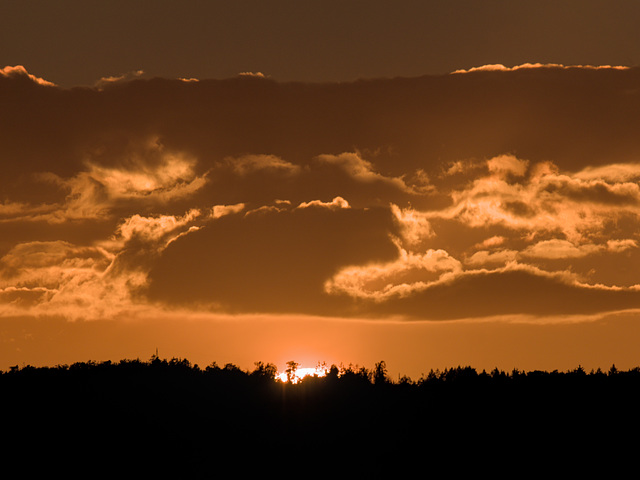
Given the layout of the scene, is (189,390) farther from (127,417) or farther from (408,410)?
(408,410)

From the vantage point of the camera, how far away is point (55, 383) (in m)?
84.2

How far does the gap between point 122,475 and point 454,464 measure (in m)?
26.6

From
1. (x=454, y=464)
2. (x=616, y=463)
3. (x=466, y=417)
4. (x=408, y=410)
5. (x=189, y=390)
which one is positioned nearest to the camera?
(x=616, y=463)

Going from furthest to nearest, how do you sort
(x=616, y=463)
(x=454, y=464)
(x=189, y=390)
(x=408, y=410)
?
(x=189, y=390)
(x=408, y=410)
(x=454, y=464)
(x=616, y=463)

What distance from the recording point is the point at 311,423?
79938mm

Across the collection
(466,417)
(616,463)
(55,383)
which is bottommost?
(616,463)

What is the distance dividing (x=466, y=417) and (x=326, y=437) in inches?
496

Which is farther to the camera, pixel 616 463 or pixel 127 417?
pixel 127 417

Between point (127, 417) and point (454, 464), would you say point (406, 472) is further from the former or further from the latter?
point (127, 417)

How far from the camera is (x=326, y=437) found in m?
77.6

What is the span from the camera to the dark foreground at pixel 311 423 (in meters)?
68.6

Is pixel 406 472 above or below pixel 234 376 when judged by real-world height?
below

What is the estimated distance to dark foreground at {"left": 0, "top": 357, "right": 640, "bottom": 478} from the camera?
68.6 meters

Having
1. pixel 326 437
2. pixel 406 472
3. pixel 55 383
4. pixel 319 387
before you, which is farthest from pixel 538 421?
pixel 55 383
